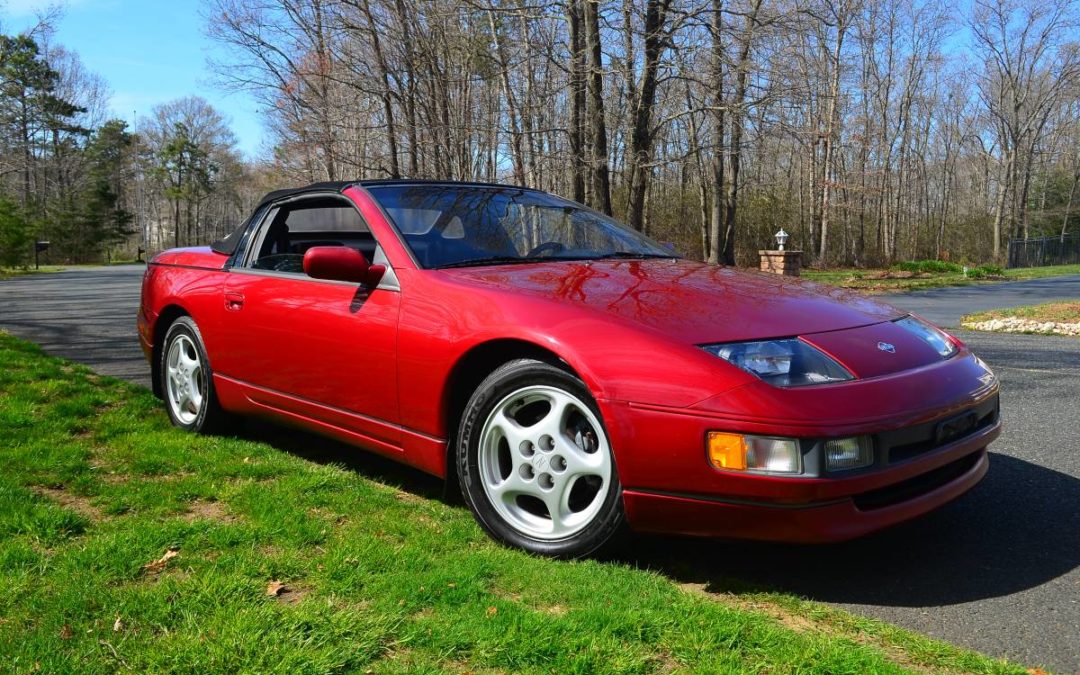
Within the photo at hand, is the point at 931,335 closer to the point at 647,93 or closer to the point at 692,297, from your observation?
the point at 692,297

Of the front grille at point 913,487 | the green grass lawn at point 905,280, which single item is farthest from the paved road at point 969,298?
the front grille at point 913,487

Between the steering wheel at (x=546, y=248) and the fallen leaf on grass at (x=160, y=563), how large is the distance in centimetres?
183

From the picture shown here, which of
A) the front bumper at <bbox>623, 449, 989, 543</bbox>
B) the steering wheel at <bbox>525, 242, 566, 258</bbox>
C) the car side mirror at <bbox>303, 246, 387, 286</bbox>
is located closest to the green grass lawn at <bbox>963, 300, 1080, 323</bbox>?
the steering wheel at <bbox>525, 242, 566, 258</bbox>

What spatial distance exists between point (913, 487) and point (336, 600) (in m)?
1.85

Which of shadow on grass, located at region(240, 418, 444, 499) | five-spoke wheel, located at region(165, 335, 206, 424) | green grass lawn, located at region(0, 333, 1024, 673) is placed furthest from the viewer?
five-spoke wheel, located at region(165, 335, 206, 424)

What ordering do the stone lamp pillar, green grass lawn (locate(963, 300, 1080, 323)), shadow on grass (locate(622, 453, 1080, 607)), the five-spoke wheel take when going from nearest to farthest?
shadow on grass (locate(622, 453, 1080, 607))
the five-spoke wheel
green grass lawn (locate(963, 300, 1080, 323))
the stone lamp pillar

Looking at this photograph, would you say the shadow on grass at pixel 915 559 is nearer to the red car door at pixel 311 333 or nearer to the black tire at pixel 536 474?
the black tire at pixel 536 474

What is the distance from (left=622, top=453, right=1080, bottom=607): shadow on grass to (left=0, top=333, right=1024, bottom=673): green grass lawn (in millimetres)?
186

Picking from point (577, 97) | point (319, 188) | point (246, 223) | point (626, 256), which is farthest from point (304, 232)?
point (577, 97)

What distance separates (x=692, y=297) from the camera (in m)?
2.90

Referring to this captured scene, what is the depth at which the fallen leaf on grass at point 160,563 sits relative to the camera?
101 inches

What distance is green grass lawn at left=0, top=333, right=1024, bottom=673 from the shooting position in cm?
201

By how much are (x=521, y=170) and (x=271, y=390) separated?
10159 millimetres

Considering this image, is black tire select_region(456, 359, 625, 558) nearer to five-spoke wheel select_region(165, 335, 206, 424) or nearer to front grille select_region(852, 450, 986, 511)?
front grille select_region(852, 450, 986, 511)
